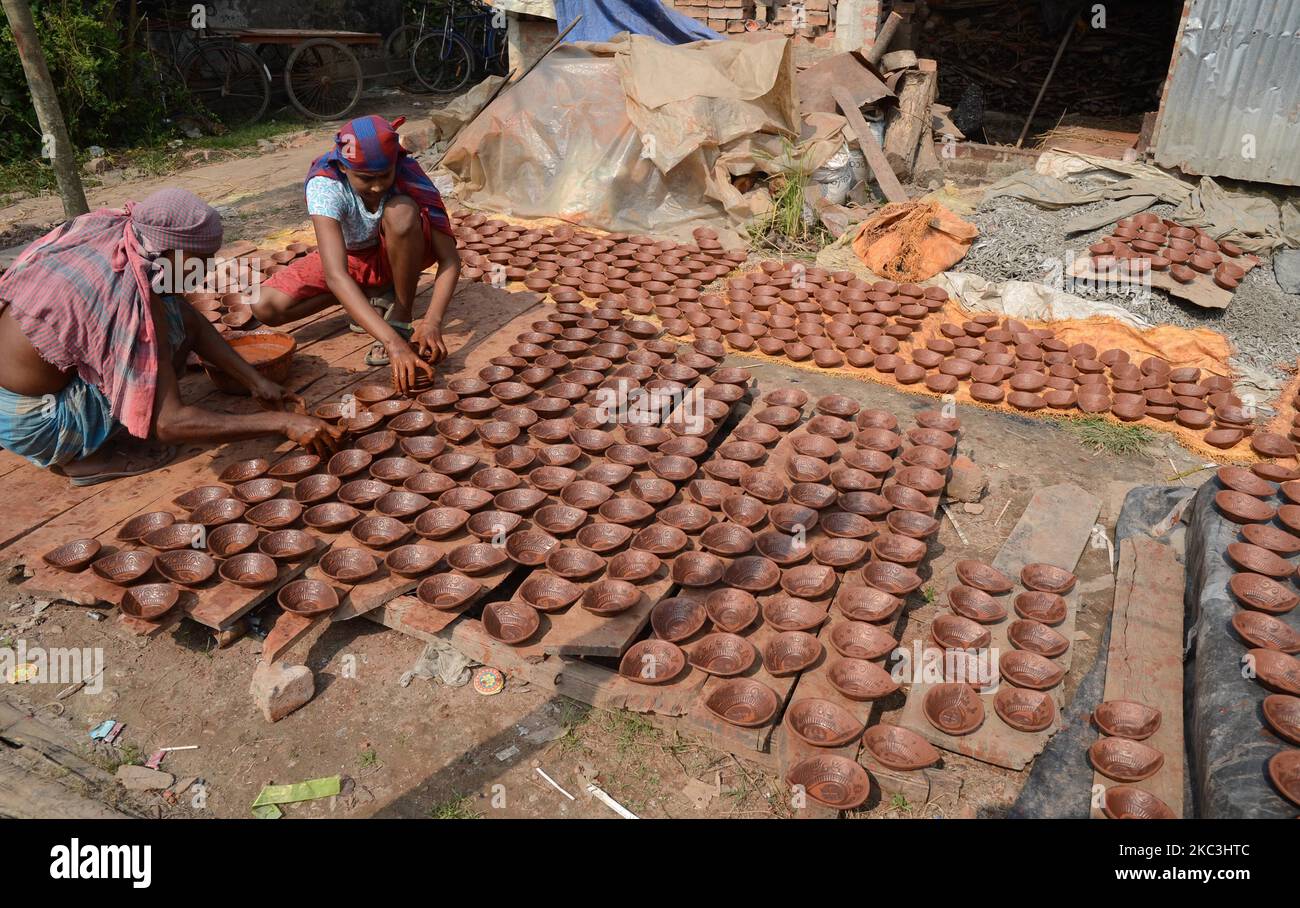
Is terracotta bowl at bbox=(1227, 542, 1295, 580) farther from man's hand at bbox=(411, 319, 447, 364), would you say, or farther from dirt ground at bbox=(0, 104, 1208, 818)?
man's hand at bbox=(411, 319, 447, 364)

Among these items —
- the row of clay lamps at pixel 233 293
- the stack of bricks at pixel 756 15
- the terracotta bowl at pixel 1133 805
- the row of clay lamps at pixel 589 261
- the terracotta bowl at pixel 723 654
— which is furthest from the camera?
the stack of bricks at pixel 756 15

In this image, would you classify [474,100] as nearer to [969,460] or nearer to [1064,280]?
[1064,280]

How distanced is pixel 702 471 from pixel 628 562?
72 cm

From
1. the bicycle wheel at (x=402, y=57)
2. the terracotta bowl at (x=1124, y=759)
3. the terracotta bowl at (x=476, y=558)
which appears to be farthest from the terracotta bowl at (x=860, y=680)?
the bicycle wheel at (x=402, y=57)

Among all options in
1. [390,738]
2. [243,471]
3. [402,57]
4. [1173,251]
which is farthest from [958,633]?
[402,57]

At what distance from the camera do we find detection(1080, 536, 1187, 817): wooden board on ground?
219cm

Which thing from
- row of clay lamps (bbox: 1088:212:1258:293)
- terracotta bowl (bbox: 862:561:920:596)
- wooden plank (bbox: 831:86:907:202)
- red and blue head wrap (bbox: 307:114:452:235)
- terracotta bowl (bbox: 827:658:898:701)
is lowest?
terracotta bowl (bbox: 827:658:898:701)

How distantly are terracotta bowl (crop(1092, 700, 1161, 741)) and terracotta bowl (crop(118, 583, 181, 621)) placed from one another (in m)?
2.77

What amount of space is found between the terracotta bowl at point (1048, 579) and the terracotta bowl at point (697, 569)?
1.05m

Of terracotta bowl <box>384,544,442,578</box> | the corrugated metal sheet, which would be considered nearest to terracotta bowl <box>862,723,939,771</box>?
terracotta bowl <box>384,544,442,578</box>

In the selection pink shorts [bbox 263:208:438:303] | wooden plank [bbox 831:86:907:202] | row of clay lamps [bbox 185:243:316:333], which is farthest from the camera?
wooden plank [bbox 831:86:907:202]

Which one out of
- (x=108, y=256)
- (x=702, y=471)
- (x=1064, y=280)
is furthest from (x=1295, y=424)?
(x=108, y=256)

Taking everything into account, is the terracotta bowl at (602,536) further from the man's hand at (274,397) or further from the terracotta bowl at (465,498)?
the man's hand at (274,397)

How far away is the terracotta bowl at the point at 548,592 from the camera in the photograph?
2.64 m
